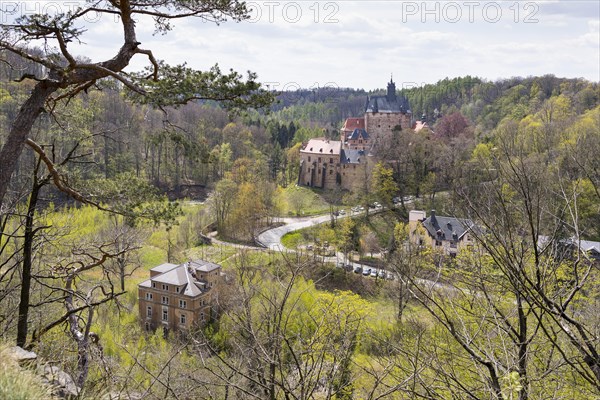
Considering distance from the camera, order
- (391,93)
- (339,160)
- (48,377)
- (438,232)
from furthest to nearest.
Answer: (391,93), (339,160), (438,232), (48,377)

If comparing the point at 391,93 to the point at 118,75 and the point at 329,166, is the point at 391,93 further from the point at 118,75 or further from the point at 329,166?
the point at 118,75

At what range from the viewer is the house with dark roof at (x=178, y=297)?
17.7 meters

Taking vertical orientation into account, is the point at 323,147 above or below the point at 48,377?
above

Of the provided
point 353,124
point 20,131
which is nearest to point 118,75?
point 20,131

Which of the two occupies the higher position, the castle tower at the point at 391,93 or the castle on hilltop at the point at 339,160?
the castle tower at the point at 391,93

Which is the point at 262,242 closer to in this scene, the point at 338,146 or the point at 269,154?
the point at 338,146

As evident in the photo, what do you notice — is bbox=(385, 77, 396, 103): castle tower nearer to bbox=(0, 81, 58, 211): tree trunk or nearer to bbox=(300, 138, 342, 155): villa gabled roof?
bbox=(300, 138, 342, 155): villa gabled roof

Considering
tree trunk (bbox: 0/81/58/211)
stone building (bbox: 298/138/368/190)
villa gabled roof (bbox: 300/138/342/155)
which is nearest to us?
tree trunk (bbox: 0/81/58/211)

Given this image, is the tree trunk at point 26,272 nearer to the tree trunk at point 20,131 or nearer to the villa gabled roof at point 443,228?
the tree trunk at point 20,131

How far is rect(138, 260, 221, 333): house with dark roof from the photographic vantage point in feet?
58.1

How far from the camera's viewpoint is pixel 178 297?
58.3 ft

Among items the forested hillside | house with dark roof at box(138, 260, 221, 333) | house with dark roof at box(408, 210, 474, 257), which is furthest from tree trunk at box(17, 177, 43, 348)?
house with dark roof at box(408, 210, 474, 257)

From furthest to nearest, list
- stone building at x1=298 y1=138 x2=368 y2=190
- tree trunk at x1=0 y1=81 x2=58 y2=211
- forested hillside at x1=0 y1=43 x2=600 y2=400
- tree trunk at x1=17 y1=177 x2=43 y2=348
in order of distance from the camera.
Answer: stone building at x1=298 y1=138 x2=368 y2=190, tree trunk at x1=17 y1=177 x2=43 y2=348, tree trunk at x1=0 y1=81 x2=58 y2=211, forested hillside at x1=0 y1=43 x2=600 y2=400

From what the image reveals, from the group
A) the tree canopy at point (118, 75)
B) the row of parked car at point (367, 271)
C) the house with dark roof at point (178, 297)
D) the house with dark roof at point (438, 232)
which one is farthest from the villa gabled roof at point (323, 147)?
the tree canopy at point (118, 75)
